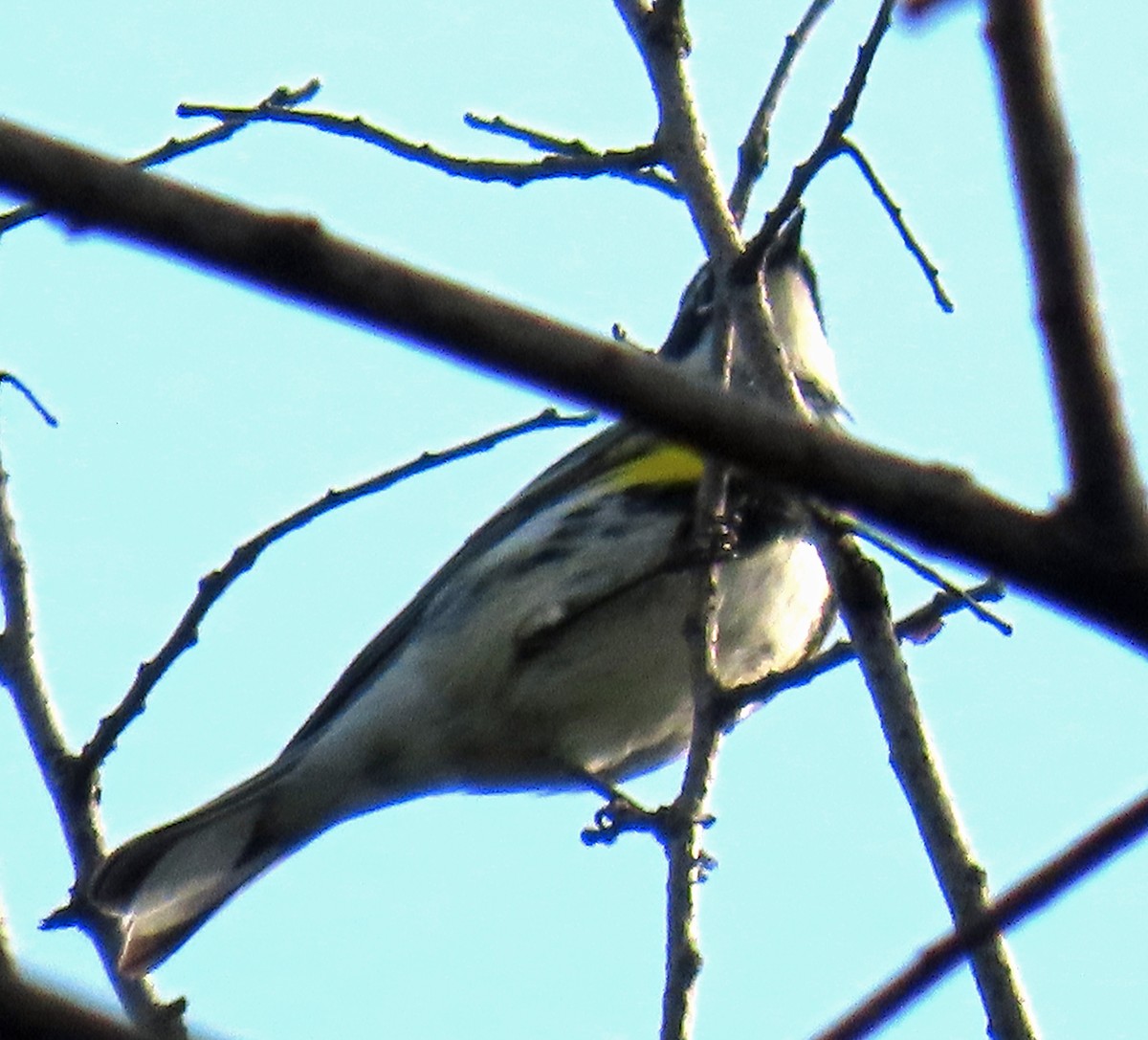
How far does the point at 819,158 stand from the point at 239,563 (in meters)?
1.33

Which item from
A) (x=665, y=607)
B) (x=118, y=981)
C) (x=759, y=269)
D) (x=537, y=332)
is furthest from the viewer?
(x=665, y=607)

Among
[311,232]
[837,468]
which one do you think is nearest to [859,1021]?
[837,468]

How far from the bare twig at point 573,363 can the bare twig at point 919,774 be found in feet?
5.19

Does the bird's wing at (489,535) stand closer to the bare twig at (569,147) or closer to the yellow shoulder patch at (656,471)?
the yellow shoulder patch at (656,471)

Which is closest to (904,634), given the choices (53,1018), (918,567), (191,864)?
(918,567)

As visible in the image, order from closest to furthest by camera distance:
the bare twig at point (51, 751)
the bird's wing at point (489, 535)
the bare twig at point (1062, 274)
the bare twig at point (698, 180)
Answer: the bare twig at point (1062, 274) < the bare twig at point (698, 180) < the bare twig at point (51, 751) < the bird's wing at point (489, 535)

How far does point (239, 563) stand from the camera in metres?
3.61

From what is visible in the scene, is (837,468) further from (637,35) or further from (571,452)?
(571,452)

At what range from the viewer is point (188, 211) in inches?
38.9

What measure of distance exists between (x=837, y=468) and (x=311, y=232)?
0.99ft

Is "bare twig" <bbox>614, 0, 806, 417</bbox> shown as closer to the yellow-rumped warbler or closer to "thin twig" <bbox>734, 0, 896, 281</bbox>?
"thin twig" <bbox>734, 0, 896, 281</bbox>

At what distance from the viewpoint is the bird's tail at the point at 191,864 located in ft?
15.6

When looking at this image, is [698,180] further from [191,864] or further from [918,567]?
[191,864]

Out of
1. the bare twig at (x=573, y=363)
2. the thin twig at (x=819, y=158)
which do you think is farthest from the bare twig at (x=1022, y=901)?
the thin twig at (x=819, y=158)
